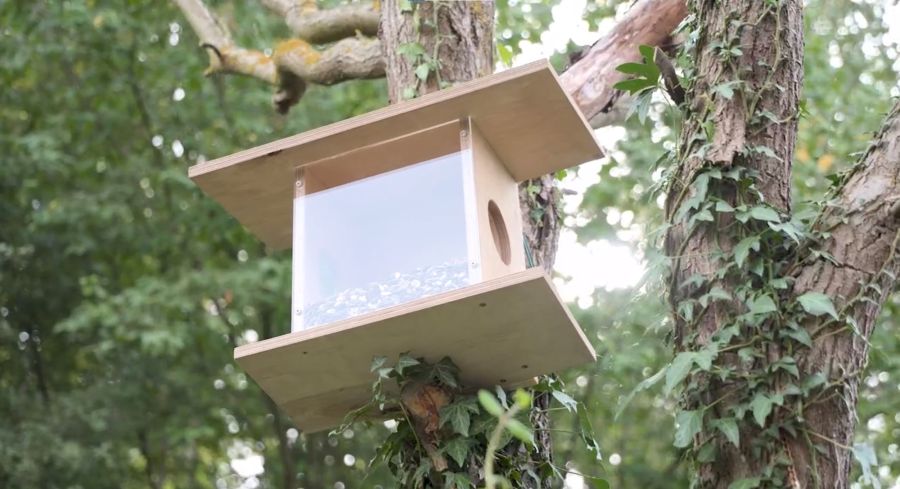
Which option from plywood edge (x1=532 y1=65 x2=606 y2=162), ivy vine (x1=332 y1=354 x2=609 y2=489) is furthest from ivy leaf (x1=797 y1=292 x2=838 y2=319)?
plywood edge (x1=532 y1=65 x2=606 y2=162)

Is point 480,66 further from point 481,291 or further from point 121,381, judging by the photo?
point 121,381

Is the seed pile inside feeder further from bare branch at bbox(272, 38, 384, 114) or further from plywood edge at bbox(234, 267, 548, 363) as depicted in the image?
bare branch at bbox(272, 38, 384, 114)

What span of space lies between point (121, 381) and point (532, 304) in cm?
612

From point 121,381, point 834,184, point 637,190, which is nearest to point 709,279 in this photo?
point 834,184

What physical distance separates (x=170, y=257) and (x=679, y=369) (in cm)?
662

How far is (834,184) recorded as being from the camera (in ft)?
9.96

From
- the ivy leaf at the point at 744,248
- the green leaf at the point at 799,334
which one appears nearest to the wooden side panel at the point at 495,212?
the ivy leaf at the point at 744,248

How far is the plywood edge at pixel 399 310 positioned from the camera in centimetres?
273

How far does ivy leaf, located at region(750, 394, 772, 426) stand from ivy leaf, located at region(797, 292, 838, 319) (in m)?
0.23

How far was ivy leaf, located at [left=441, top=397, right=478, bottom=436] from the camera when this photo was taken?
301cm

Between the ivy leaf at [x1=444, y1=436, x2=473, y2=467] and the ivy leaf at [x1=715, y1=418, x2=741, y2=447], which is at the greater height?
the ivy leaf at [x1=444, y1=436, x2=473, y2=467]

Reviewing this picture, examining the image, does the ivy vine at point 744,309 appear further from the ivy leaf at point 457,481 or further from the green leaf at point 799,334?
the ivy leaf at point 457,481

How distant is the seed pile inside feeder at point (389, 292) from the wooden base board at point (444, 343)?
109mm

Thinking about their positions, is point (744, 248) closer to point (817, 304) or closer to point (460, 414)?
point (817, 304)
